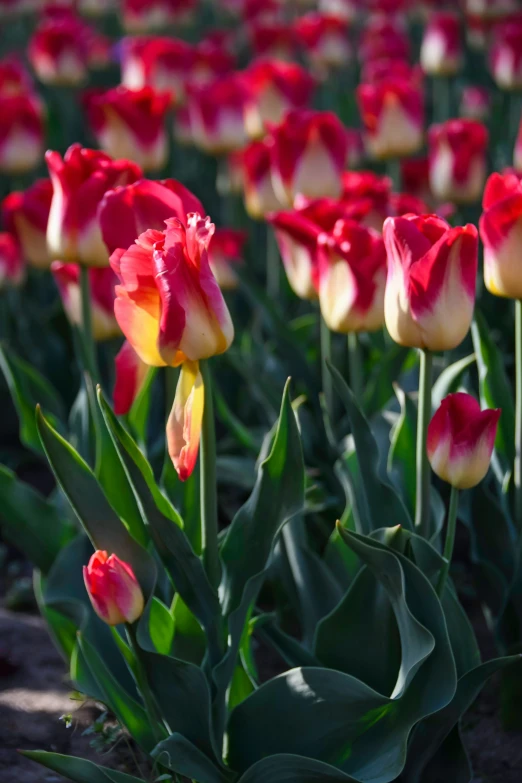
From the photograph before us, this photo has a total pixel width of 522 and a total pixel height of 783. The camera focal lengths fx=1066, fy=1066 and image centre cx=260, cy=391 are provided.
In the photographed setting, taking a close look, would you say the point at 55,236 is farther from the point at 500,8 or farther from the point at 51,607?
the point at 500,8

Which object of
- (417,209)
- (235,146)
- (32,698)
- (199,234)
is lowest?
(32,698)

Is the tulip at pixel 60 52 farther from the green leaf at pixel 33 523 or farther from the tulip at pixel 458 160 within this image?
the green leaf at pixel 33 523

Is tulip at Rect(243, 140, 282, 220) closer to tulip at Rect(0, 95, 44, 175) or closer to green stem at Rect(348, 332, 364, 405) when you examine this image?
tulip at Rect(0, 95, 44, 175)

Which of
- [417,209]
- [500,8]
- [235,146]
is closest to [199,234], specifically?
[417,209]

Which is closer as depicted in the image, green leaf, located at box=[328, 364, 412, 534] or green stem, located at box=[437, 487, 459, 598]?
green stem, located at box=[437, 487, 459, 598]

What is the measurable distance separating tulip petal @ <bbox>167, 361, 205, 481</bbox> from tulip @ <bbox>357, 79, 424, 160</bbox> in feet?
5.69

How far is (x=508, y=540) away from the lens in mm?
1647

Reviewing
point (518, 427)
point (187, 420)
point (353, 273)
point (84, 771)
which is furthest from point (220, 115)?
point (84, 771)

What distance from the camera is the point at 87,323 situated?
1.80 meters

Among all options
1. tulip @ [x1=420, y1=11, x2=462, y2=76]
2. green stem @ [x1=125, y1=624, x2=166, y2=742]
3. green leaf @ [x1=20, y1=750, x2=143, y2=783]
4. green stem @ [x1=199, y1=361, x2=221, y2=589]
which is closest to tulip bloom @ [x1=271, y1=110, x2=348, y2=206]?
green stem @ [x1=199, y1=361, x2=221, y2=589]

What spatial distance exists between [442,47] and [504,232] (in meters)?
2.38

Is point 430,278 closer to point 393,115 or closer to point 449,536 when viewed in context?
point 449,536

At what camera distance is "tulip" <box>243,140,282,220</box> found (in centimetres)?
246

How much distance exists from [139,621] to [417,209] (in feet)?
3.16
